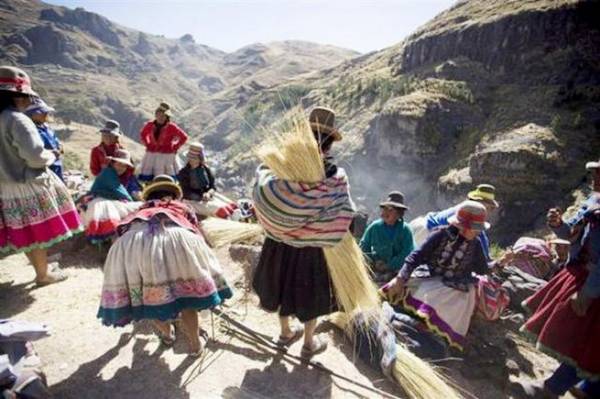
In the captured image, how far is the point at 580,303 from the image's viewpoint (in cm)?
218

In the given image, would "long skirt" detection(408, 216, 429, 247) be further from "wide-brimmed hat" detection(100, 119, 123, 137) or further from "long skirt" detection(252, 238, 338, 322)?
"wide-brimmed hat" detection(100, 119, 123, 137)

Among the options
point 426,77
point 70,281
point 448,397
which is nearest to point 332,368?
point 448,397

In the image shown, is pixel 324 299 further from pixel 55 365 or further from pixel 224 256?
pixel 224 256

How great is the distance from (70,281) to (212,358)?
1.86 metres

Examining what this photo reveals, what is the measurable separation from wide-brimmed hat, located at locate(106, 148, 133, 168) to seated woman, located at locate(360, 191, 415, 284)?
8.70ft

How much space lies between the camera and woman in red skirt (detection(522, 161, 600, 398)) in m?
2.19

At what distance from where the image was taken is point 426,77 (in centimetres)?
2833

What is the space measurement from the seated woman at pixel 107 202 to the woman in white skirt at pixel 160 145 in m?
1.24

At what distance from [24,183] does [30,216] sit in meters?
0.27

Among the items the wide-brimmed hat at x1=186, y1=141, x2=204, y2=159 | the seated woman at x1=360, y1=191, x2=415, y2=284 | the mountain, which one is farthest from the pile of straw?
the mountain

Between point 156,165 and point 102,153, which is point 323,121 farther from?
point 156,165

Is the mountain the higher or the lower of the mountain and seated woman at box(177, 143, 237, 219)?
the higher

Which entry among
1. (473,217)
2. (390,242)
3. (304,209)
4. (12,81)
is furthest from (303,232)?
(12,81)

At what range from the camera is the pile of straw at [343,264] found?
2.12 meters
